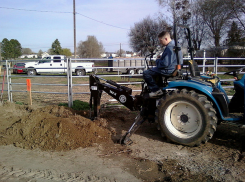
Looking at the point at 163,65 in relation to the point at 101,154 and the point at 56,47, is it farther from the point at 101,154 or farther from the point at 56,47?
the point at 56,47

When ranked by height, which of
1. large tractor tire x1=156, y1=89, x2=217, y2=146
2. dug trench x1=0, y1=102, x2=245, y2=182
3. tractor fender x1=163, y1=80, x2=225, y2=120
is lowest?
dug trench x1=0, y1=102, x2=245, y2=182

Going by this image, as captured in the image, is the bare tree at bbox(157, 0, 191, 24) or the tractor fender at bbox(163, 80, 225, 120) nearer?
the tractor fender at bbox(163, 80, 225, 120)

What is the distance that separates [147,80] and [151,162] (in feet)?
5.90

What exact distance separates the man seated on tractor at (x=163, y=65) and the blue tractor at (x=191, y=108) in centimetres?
13

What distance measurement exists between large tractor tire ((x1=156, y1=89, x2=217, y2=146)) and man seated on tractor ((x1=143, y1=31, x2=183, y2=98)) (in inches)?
14.9

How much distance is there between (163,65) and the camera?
195 inches

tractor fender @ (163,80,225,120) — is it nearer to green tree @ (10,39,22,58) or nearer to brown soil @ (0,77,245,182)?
brown soil @ (0,77,245,182)

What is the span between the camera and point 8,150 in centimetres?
482

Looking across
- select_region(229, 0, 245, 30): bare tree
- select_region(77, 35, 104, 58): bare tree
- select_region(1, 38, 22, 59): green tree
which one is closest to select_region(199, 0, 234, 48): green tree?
select_region(229, 0, 245, 30): bare tree

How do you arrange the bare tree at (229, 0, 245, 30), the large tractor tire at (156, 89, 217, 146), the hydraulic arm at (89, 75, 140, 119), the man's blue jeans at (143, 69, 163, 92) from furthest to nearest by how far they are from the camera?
1. the bare tree at (229, 0, 245, 30)
2. the hydraulic arm at (89, 75, 140, 119)
3. the man's blue jeans at (143, 69, 163, 92)
4. the large tractor tire at (156, 89, 217, 146)

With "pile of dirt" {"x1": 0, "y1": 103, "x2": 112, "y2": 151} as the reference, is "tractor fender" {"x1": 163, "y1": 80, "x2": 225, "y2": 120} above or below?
above

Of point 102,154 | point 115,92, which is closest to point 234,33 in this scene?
point 115,92

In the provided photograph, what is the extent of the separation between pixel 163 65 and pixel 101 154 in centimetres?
219

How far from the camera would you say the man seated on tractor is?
195 inches
